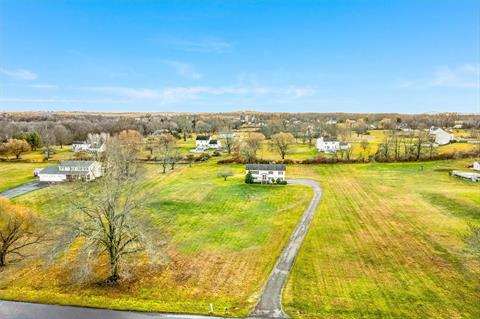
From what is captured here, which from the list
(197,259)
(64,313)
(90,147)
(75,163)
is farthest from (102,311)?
(90,147)

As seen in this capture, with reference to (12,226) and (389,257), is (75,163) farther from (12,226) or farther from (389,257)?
(389,257)

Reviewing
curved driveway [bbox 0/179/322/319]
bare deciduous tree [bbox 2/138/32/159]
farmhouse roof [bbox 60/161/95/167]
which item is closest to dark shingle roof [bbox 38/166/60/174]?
farmhouse roof [bbox 60/161/95/167]

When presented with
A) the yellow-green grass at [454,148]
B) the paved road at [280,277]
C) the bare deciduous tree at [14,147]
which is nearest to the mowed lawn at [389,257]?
the paved road at [280,277]

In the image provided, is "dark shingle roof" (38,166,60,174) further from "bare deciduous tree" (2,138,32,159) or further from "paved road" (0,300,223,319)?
"paved road" (0,300,223,319)

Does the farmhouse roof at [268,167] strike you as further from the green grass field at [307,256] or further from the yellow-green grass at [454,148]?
the yellow-green grass at [454,148]

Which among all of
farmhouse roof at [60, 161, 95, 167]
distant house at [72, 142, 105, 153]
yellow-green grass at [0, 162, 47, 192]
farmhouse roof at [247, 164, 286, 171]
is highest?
distant house at [72, 142, 105, 153]

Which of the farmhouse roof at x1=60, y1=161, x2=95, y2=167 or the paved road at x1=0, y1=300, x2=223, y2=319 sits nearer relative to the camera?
the paved road at x1=0, y1=300, x2=223, y2=319
